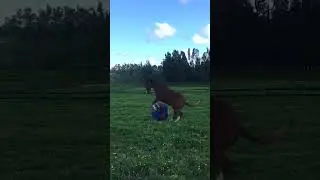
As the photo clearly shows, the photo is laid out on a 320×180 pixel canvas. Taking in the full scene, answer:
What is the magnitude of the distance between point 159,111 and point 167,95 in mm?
153

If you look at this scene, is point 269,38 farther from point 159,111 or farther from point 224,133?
point 159,111

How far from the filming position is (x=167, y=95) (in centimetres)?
335

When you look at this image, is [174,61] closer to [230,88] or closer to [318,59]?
[230,88]

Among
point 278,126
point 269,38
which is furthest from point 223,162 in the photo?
point 269,38

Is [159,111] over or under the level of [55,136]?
over

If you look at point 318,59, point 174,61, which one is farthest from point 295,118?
point 174,61

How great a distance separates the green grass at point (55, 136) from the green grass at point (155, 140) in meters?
0.19

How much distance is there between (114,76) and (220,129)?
2.65 ft

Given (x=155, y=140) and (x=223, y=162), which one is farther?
(x=155, y=140)

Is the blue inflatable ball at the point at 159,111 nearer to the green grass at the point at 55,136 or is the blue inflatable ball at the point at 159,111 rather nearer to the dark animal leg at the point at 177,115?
the dark animal leg at the point at 177,115

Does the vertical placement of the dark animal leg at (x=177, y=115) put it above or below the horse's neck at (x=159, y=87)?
below

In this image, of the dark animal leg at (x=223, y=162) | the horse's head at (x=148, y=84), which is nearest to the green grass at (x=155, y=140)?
the horse's head at (x=148, y=84)

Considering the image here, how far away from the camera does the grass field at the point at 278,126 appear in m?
3.21

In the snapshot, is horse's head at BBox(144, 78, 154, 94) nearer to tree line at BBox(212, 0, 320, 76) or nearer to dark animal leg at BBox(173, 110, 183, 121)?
dark animal leg at BBox(173, 110, 183, 121)
